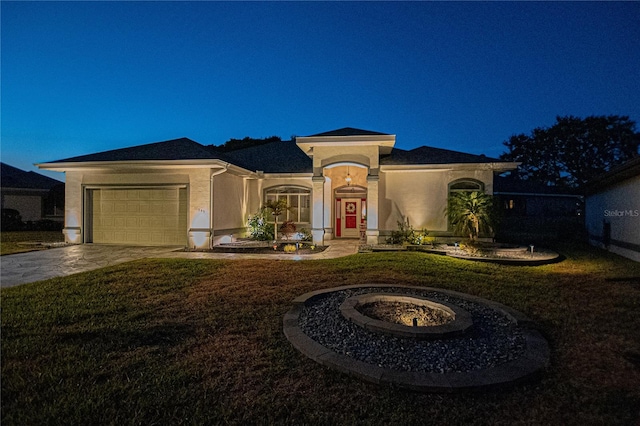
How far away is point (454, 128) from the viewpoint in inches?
2643

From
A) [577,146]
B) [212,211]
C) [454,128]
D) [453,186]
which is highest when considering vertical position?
[454,128]

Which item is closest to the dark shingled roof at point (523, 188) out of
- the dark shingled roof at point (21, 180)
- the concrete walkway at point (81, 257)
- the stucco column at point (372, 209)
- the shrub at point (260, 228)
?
the stucco column at point (372, 209)

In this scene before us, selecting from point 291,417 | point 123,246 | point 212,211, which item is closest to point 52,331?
point 291,417

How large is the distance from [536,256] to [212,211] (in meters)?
10.9

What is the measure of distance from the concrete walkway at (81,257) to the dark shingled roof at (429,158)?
4.16 meters

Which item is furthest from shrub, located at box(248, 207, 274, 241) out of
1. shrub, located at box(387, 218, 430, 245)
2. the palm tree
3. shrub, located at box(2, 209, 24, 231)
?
shrub, located at box(2, 209, 24, 231)

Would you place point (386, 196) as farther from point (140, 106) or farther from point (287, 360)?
point (140, 106)

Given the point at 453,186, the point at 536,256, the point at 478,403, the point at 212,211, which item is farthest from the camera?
the point at 453,186

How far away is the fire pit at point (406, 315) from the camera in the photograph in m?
3.97

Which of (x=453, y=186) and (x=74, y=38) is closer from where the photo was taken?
(x=74, y=38)

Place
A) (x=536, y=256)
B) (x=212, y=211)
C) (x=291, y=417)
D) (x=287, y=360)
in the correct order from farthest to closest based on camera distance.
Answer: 1. (x=212, y=211)
2. (x=536, y=256)
3. (x=287, y=360)
4. (x=291, y=417)

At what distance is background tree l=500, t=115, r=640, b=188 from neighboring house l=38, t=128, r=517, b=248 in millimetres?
20579

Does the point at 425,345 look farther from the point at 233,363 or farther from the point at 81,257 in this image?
the point at 81,257

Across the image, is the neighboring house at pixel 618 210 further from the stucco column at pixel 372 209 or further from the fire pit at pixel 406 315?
the fire pit at pixel 406 315
